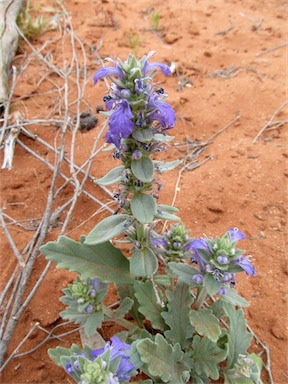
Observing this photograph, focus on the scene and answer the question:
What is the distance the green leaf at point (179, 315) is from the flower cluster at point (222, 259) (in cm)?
26

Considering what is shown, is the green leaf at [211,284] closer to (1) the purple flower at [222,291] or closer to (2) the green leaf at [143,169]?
(1) the purple flower at [222,291]

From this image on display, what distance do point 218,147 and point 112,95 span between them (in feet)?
7.56

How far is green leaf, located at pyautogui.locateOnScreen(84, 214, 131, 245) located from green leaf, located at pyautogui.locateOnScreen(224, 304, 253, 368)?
876 millimetres

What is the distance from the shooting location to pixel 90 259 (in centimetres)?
244

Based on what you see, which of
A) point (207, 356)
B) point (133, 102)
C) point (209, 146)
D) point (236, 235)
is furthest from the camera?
point (209, 146)

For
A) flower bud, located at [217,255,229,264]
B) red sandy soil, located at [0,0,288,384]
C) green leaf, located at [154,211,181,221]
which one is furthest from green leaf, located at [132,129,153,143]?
red sandy soil, located at [0,0,288,384]

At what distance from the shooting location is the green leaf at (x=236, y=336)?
8.04ft

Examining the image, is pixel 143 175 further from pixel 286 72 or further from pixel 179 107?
pixel 286 72

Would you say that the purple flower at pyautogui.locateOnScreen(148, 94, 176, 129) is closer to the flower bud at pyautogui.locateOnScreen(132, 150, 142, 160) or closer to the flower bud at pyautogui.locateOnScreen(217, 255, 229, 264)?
the flower bud at pyautogui.locateOnScreen(132, 150, 142, 160)

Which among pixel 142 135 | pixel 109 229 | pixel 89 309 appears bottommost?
pixel 89 309

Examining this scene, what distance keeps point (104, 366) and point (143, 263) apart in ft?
2.26

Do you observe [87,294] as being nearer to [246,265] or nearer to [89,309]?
[89,309]

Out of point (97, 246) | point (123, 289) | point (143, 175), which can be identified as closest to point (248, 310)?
point (123, 289)

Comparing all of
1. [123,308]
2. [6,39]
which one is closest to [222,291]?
[123,308]
